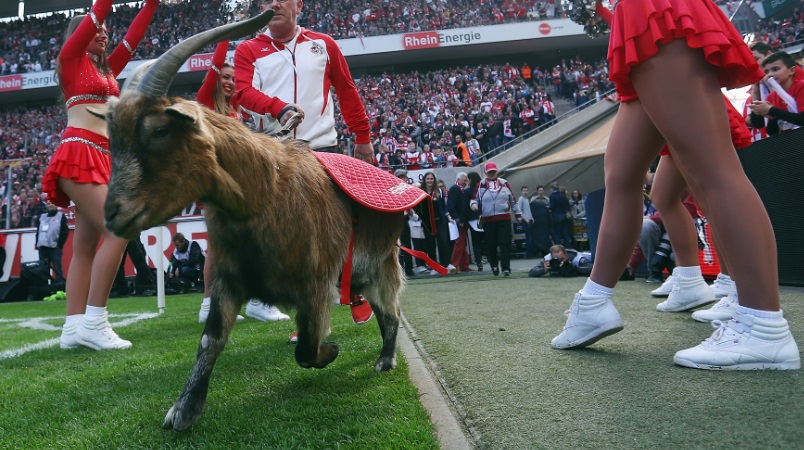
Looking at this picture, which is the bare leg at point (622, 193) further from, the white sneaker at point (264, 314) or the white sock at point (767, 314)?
the white sneaker at point (264, 314)

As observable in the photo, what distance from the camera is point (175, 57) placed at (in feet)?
6.73

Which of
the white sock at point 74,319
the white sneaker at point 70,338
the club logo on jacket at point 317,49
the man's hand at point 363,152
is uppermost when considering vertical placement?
the club logo on jacket at point 317,49

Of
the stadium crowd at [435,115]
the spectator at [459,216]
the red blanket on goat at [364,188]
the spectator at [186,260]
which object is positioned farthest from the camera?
the stadium crowd at [435,115]

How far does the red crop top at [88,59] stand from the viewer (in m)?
3.65

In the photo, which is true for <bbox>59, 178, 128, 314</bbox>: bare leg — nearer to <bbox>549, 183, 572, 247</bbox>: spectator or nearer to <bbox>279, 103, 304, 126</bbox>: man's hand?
<bbox>279, 103, 304, 126</bbox>: man's hand

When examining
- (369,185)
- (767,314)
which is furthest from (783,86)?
(369,185)

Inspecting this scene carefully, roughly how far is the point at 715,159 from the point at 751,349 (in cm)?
74

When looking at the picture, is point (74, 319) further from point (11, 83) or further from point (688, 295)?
point (11, 83)

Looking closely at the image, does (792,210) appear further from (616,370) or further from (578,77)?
(578,77)

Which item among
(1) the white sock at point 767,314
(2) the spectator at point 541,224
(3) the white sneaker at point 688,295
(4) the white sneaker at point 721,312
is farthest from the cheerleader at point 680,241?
(2) the spectator at point 541,224

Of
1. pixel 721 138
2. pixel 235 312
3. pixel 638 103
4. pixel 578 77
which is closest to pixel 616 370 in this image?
pixel 721 138

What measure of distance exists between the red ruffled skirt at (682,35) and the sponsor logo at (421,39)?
33364 mm

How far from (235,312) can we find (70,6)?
45.0 m

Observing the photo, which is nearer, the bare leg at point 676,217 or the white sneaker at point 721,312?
the white sneaker at point 721,312
